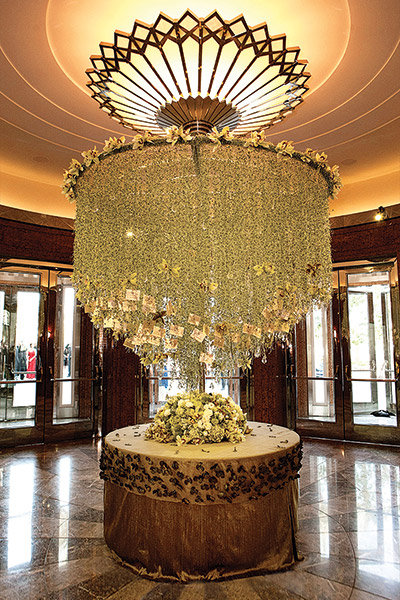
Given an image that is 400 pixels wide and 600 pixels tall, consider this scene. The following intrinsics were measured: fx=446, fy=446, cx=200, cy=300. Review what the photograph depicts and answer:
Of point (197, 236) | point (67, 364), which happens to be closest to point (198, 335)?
point (197, 236)

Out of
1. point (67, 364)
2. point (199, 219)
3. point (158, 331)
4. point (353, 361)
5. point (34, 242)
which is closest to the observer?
point (199, 219)

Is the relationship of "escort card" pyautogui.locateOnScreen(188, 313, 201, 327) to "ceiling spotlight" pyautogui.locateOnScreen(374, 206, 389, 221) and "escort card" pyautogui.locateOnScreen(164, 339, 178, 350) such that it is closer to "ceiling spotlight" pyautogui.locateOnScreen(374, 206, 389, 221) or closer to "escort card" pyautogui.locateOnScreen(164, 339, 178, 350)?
"escort card" pyautogui.locateOnScreen(164, 339, 178, 350)

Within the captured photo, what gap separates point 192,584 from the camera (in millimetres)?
2531

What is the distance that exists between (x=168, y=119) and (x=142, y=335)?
1531mm

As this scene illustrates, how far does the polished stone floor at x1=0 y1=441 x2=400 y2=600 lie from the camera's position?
2473 millimetres

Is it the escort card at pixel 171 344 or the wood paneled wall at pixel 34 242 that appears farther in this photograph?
the wood paneled wall at pixel 34 242

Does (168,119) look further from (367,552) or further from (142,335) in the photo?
(367,552)

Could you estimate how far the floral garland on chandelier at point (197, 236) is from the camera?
2.72 m

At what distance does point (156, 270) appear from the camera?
287 centimetres

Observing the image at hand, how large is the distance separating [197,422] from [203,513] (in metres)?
0.63

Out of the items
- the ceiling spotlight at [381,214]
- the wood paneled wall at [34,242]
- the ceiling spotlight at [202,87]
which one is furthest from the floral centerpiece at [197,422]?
the ceiling spotlight at [381,214]

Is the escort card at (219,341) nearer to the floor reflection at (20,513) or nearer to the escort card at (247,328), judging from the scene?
the escort card at (247,328)

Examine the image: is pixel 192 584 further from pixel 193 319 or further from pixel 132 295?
pixel 132 295

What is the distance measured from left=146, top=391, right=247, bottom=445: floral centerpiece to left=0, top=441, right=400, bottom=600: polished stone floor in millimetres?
835
